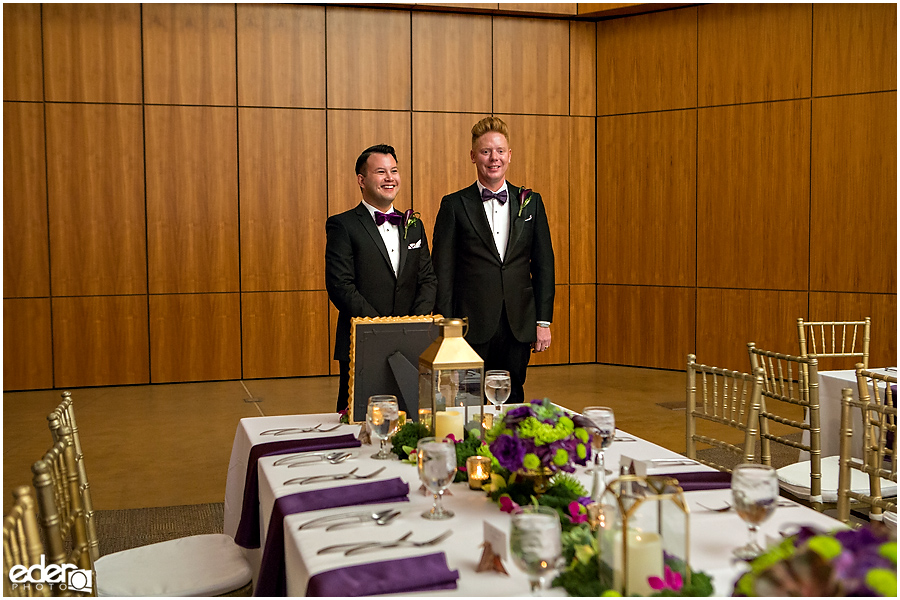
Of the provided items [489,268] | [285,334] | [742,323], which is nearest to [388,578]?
[489,268]

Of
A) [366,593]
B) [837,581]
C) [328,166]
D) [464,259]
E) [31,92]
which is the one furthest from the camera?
[328,166]

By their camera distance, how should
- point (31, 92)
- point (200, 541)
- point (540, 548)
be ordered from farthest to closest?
point (31, 92) → point (200, 541) → point (540, 548)

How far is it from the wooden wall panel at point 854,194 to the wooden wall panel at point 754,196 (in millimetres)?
117

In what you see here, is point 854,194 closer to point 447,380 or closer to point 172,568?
point 447,380

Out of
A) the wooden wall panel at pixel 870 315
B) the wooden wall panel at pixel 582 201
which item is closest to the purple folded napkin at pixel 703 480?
the wooden wall panel at pixel 870 315

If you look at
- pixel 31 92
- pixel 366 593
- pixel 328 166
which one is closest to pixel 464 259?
pixel 366 593

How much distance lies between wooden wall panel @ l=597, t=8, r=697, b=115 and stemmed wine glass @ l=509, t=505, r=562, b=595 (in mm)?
7188

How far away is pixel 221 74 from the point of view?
7.46 meters

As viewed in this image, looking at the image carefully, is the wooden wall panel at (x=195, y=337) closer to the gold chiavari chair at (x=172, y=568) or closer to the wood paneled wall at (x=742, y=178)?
the wood paneled wall at (x=742, y=178)

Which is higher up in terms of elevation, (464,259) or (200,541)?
(464,259)

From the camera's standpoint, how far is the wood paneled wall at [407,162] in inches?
278

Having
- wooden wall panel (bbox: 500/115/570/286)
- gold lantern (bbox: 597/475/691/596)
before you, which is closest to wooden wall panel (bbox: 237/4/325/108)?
wooden wall panel (bbox: 500/115/570/286)

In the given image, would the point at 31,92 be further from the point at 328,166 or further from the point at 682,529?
the point at 682,529

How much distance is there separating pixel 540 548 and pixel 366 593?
1.04 ft
